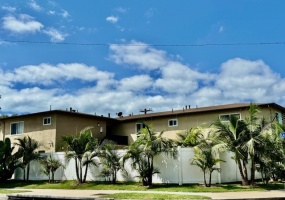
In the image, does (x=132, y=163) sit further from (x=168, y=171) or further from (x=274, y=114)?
(x=274, y=114)

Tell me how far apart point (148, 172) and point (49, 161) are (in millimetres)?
8546

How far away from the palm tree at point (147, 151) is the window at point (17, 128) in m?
16.6

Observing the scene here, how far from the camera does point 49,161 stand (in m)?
26.5

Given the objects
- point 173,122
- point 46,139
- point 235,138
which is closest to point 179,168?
point 235,138

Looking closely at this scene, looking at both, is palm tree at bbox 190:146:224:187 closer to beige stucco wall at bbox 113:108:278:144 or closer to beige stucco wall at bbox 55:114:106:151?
beige stucco wall at bbox 113:108:278:144

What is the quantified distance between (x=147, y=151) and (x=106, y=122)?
57.5 feet

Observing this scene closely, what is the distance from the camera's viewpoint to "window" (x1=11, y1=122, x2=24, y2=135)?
1384 inches

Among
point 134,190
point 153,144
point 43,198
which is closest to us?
point 43,198

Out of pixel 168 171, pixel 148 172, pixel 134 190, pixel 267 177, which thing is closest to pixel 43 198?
pixel 134 190

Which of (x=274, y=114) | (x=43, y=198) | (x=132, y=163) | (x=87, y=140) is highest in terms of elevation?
(x=274, y=114)

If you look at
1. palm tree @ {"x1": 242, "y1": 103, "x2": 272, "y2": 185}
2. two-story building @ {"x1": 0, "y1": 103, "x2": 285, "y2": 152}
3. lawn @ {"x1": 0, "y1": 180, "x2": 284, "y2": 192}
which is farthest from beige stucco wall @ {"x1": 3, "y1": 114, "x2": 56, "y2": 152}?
palm tree @ {"x1": 242, "y1": 103, "x2": 272, "y2": 185}

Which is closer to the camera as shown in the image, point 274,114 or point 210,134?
point 210,134

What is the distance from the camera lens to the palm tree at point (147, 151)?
21953mm

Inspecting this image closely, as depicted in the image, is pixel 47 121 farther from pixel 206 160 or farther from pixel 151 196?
pixel 151 196
